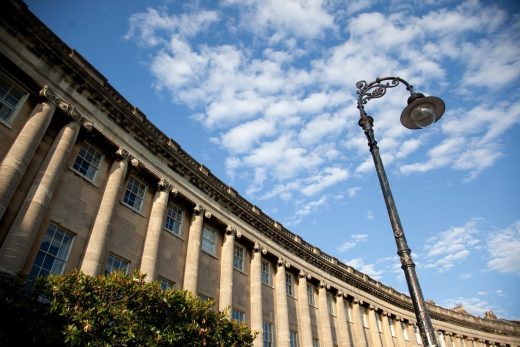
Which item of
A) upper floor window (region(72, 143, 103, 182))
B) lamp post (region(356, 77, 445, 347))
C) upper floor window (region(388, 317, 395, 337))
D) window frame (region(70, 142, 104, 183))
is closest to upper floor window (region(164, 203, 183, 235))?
window frame (region(70, 142, 104, 183))

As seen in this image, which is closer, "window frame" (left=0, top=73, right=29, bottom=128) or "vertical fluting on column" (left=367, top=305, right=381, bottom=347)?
"window frame" (left=0, top=73, right=29, bottom=128)

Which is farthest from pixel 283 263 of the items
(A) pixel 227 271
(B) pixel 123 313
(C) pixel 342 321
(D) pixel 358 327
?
(B) pixel 123 313

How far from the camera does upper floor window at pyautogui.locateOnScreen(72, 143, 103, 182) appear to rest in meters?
15.9

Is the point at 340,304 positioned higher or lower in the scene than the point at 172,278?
higher

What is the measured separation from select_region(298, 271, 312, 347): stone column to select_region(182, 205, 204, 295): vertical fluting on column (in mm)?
11358

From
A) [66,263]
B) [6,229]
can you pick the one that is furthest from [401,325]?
[6,229]

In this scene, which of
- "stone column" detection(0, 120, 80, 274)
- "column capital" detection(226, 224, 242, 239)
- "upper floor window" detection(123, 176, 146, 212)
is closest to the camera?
"stone column" detection(0, 120, 80, 274)

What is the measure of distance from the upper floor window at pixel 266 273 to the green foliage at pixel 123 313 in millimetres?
14337

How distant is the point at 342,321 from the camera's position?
3042 cm

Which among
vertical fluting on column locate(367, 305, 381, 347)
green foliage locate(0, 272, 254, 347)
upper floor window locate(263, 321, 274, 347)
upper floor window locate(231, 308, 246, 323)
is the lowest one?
green foliage locate(0, 272, 254, 347)

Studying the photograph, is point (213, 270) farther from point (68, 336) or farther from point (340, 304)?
point (340, 304)

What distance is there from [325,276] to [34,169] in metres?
24.8

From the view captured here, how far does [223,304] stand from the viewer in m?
19.8

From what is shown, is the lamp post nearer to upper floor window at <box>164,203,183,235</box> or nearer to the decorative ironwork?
the decorative ironwork
